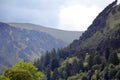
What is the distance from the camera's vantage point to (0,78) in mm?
92125

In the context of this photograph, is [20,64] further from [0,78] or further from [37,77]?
[0,78]

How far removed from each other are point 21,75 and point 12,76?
10.2 ft

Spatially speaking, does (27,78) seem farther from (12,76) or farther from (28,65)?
(28,65)

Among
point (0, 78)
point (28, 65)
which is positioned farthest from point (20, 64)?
point (0, 78)

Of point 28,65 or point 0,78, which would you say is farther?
point 28,65

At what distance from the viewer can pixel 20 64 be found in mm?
115188

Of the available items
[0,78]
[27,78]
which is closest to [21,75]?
[27,78]

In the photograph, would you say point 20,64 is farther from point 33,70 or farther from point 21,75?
point 21,75

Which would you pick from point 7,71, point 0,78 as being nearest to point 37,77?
point 7,71

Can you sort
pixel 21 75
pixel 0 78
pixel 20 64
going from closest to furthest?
1. pixel 0 78
2. pixel 21 75
3. pixel 20 64

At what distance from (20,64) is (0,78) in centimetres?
2330

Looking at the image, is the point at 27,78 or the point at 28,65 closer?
the point at 27,78

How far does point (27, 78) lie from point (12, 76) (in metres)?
4.42

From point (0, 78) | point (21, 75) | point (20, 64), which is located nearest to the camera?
point (0, 78)
